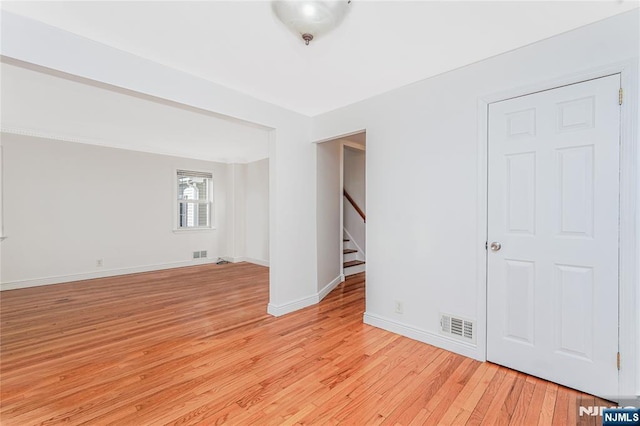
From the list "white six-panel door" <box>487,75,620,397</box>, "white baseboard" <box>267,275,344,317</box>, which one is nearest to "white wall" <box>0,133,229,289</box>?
"white baseboard" <box>267,275,344,317</box>

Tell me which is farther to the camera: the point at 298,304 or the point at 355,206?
the point at 355,206

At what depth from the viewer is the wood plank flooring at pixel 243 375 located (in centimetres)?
168

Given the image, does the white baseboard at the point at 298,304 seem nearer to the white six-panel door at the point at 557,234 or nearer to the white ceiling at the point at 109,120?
the white six-panel door at the point at 557,234

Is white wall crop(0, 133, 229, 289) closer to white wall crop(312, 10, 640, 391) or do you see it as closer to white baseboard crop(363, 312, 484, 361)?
white wall crop(312, 10, 640, 391)

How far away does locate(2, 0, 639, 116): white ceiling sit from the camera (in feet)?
5.56

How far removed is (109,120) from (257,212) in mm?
3453

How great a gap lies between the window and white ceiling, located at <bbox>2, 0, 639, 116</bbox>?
4375mm

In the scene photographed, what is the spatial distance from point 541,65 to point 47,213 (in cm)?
681

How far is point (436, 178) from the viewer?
2541 mm

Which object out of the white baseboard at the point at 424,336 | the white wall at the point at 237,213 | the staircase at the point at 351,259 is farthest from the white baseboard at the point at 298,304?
the white wall at the point at 237,213

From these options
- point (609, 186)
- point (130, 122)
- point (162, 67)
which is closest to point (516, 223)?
point (609, 186)

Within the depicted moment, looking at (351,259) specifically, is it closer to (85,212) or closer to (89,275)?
(89,275)
